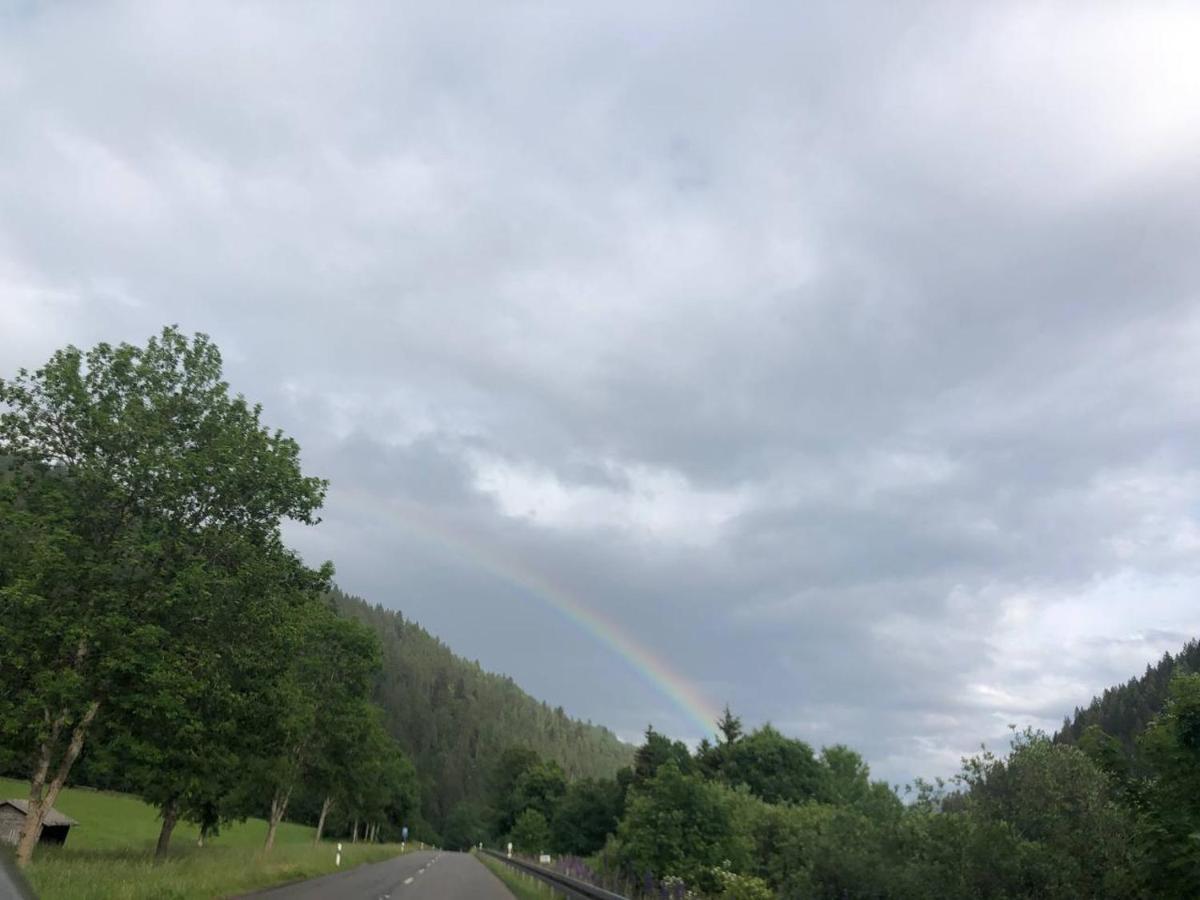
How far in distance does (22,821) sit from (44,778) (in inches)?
1015

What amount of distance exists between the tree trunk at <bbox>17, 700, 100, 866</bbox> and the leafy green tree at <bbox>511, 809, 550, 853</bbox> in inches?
3540

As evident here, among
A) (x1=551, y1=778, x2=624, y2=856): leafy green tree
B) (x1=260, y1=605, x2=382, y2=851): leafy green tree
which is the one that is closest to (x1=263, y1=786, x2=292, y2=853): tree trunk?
(x1=260, y1=605, x2=382, y2=851): leafy green tree

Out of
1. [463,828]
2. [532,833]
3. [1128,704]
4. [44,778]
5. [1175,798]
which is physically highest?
[1128,704]

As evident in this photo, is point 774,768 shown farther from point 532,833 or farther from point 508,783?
point 508,783

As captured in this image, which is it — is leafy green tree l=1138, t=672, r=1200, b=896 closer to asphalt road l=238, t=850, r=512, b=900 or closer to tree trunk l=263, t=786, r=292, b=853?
asphalt road l=238, t=850, r=512, b=900

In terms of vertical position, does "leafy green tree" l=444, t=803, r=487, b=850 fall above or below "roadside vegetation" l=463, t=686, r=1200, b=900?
below

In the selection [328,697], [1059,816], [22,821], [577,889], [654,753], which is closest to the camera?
[1059,816]

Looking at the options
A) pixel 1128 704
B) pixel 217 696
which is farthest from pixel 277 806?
pixel 1128 704

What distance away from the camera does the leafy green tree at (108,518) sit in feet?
64.8

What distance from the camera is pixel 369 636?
53.6m

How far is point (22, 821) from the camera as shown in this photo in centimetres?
4188

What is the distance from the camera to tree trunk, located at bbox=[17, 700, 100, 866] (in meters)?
20.9

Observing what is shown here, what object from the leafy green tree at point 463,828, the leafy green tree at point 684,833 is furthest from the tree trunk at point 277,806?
the leafy green tree at point 463,828

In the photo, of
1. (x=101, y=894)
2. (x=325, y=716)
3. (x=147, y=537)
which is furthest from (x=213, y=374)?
(x=325, y=716)
